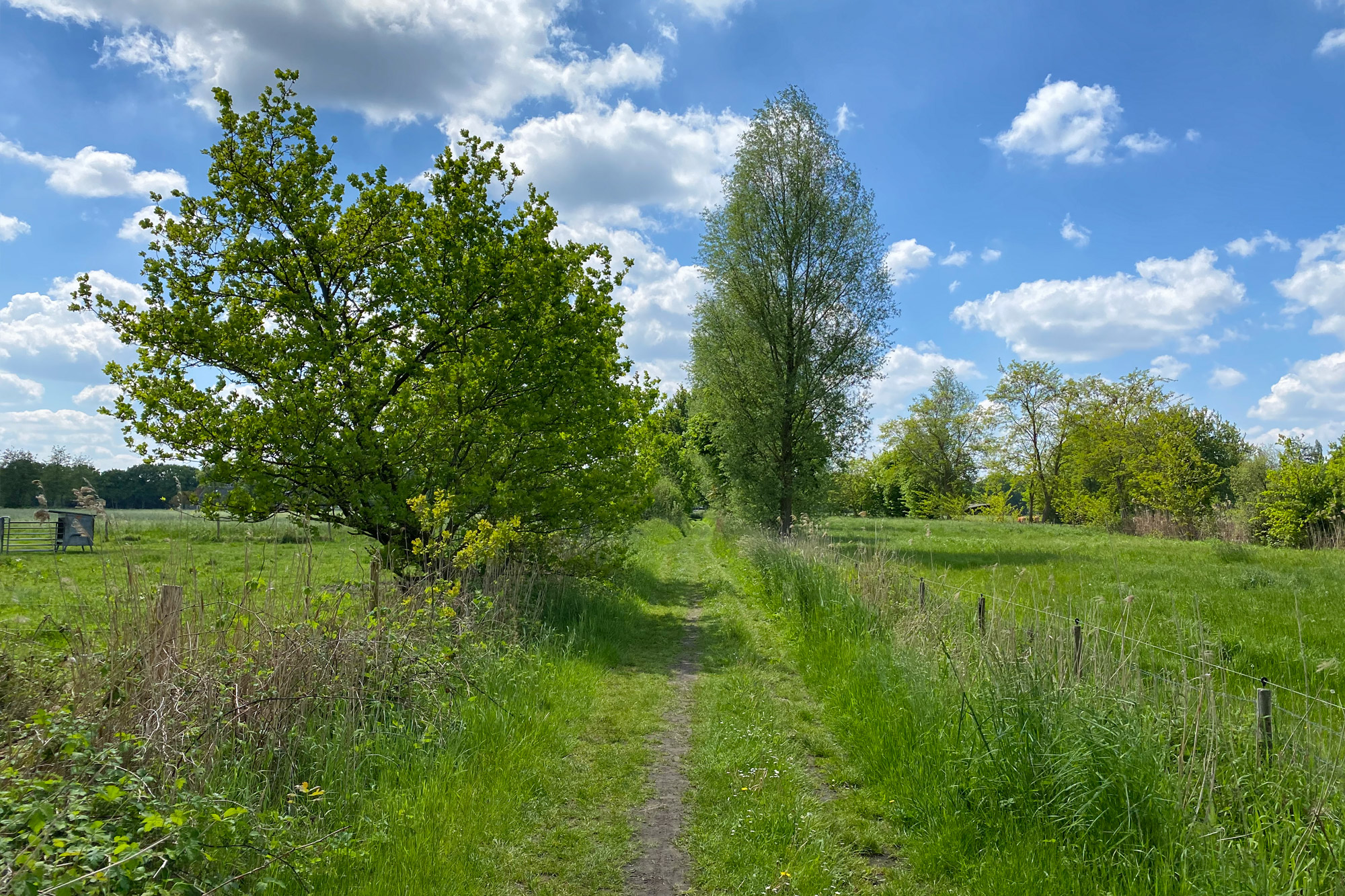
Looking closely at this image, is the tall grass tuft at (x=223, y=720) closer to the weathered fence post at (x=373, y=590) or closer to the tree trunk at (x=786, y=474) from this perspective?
the weathered fence post at (x=373, y=590)

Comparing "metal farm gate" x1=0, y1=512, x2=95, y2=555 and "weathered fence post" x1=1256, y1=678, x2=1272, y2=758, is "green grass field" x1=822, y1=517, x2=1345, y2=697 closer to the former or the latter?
"weathered fence post" x1=1256, y1=678, x2=1272, y2=758

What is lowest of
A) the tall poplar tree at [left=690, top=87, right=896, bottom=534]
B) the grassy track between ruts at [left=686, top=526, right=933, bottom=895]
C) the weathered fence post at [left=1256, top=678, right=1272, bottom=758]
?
the grassy track between ruts at [left=686, top=526, right=933, bottom=895]

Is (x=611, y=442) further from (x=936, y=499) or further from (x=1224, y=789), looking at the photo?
(x=936, y=499)

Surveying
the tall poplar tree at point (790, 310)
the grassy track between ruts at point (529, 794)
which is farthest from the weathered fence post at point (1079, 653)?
the tall poplar tree at point (790, 310)

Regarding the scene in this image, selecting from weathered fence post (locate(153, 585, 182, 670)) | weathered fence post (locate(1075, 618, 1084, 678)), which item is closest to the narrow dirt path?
weathered fence post (locate(1075, 618, 1084, 678))

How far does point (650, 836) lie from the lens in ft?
15.5

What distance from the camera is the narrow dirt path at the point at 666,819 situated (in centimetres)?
415

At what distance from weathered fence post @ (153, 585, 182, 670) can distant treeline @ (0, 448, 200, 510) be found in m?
1.42

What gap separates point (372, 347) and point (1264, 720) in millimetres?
10080

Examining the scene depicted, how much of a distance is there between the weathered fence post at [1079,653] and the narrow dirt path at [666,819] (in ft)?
9.68

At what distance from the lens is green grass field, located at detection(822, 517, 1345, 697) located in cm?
732

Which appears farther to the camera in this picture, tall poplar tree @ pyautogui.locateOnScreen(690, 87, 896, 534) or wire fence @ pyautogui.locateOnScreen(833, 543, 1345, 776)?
tall poplar tree @ pyautogui.locateOnScreen(690, 87, 896, 534)

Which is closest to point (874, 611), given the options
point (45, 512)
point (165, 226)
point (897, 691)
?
point (897, 691)

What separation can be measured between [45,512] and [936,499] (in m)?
58.4
